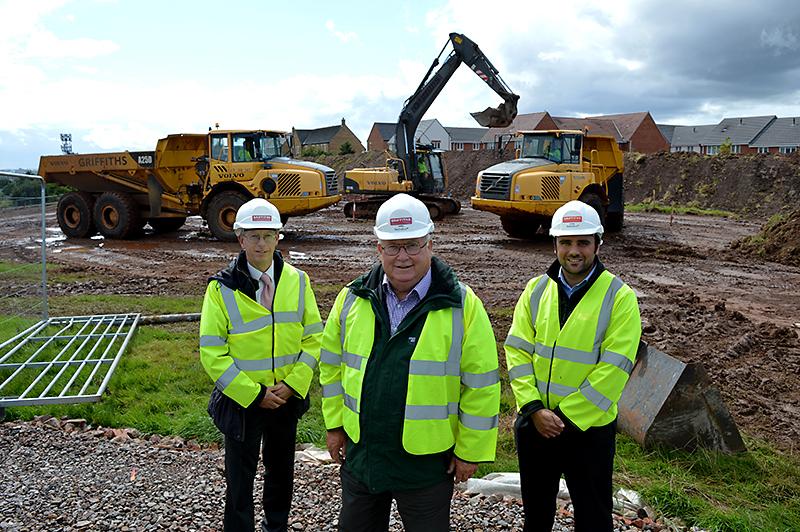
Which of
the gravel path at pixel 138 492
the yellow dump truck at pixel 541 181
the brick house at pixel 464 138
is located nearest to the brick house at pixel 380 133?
the brick house at pixel 464 138

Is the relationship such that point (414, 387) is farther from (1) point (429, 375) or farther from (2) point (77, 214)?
(2) point (77, 214)

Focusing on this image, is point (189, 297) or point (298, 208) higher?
point (298, 208)

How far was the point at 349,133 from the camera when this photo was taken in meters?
71.4

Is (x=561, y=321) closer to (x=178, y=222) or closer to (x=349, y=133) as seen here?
(x=178, y=222)

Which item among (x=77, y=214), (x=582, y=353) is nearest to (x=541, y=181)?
(x=582, y=353)

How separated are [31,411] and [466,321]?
14.5 ft

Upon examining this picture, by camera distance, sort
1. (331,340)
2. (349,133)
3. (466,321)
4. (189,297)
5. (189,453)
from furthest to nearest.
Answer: (349,133)
(189,297)
(189,453)
(331,340)
(466,321)

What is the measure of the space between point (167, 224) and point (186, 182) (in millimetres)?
2398

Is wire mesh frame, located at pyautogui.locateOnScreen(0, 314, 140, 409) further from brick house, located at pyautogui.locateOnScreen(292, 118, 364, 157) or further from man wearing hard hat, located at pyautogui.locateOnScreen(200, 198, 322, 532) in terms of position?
brick house, located at pyautogui.locateOnScreen(292, 118, 364, 157)

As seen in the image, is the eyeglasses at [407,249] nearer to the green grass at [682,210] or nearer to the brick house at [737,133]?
the green grass at [682,210]

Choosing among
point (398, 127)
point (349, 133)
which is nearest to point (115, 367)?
point (398, 127)

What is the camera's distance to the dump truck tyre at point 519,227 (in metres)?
16.1

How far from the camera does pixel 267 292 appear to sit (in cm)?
313

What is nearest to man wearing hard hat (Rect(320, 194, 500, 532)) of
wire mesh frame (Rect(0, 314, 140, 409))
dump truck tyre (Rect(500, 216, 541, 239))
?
wire mesh frame (Rect(0, 314, 140, 409))
